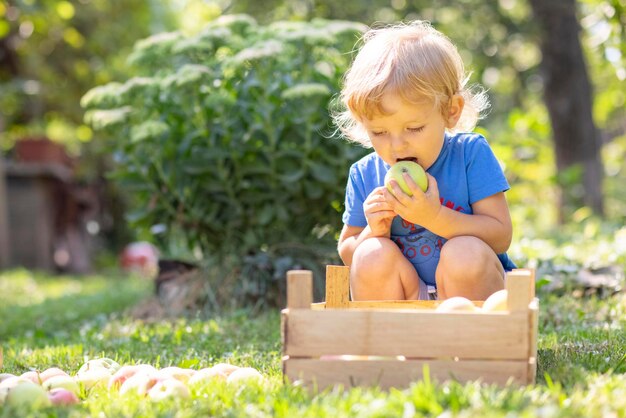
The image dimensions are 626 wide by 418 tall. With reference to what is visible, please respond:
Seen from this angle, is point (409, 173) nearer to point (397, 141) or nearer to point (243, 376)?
point (397, 141)

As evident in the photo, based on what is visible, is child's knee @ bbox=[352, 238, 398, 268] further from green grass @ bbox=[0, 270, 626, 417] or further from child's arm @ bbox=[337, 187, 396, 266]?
green grass @ bbox=[0, 270, 626, 417]

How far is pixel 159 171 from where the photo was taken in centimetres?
479

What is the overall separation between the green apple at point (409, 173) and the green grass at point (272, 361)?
637 millimetres

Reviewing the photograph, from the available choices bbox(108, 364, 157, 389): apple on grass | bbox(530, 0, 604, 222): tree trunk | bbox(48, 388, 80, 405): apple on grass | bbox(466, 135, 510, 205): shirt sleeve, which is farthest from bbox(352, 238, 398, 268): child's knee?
bbox(530, 0, 604, 222): tree trunk

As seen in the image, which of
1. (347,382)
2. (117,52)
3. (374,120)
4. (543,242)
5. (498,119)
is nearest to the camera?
(347,382)

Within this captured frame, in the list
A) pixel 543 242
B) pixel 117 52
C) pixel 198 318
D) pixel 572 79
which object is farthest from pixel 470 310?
pixel 117 52

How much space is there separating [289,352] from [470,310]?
19.2 inches

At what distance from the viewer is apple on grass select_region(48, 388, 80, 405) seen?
2172 millimetres

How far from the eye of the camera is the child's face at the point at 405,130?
2557 mm

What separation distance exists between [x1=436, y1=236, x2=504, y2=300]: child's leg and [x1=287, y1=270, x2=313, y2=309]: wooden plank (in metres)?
0.56

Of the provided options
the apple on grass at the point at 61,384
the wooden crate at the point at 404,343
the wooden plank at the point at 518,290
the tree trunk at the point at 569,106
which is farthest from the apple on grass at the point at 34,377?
the tree trunk at the point at 569,106

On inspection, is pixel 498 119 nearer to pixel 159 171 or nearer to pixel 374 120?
pixel 159 171

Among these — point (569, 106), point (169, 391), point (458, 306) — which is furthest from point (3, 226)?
point (458, 306)

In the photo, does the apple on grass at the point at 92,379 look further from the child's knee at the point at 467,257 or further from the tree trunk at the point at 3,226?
the tree trunk at the point at 3,226
